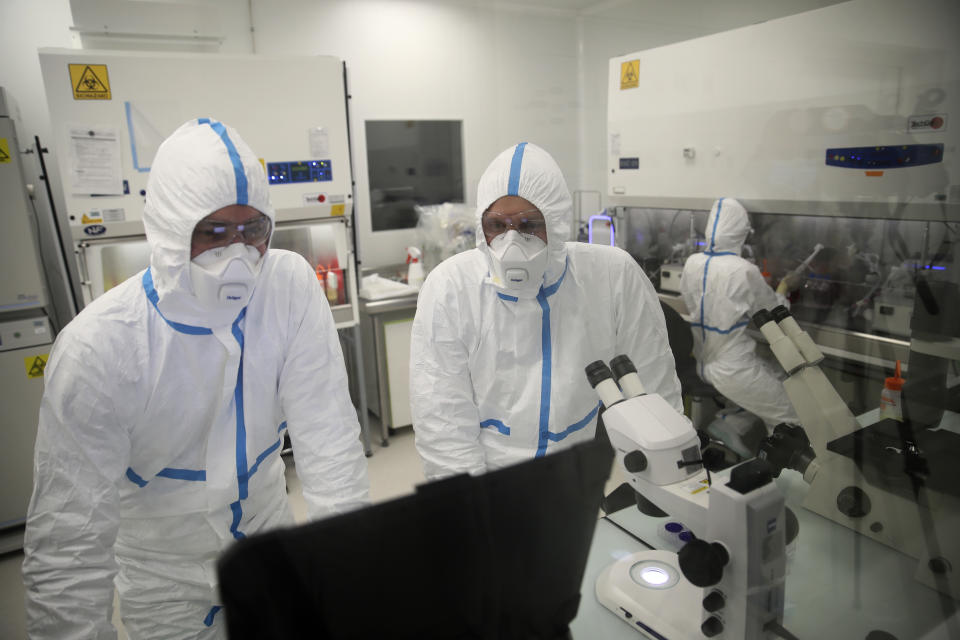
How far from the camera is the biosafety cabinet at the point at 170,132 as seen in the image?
91.6 inches

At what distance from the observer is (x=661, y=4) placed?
2479mm

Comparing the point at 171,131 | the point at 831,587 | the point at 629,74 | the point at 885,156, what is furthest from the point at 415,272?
the point at 831,587

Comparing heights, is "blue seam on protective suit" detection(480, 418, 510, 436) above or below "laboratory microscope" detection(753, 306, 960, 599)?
above

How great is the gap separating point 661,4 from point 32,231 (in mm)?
2728

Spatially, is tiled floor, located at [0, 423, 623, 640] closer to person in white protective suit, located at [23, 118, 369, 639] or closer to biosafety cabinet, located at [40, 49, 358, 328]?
person in white protective suit, located at [23, 118, 369, 639]

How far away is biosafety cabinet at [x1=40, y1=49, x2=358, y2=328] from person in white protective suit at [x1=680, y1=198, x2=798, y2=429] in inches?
66.7

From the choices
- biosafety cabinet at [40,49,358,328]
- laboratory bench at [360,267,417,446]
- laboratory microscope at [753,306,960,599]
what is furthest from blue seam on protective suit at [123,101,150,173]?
laboratory microscope at [753,306,960,599]

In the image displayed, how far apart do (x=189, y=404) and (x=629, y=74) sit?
248 cm

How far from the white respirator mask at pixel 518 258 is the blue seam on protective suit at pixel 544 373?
0.29 feet

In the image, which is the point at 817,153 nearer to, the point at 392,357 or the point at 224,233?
the point at 224,233

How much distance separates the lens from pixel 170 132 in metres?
2.45

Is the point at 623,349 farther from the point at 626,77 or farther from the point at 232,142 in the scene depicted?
the point at 626,77

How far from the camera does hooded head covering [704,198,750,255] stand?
247cm

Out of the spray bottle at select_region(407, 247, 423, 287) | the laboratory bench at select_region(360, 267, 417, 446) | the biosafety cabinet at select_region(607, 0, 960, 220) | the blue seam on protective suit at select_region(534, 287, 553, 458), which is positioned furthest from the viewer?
the spray bottle at select_region(407, 247, 423, 287)
